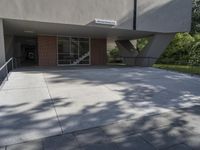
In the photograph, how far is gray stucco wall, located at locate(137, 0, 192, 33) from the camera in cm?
1273

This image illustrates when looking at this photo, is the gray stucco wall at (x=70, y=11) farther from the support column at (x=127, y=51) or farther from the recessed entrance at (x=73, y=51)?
the support column at (x=127, y=51)

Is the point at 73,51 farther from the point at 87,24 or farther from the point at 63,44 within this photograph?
the point at 87,24

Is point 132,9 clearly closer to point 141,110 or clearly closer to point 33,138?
Answer: point 141,110

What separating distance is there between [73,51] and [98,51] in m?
2.46

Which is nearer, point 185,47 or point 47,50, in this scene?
point 47,50

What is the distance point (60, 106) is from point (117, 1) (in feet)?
30.1

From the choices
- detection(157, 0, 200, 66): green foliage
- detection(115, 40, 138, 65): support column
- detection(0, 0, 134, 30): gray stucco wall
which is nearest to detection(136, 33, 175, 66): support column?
detection(115, 40, 138, 65): support column

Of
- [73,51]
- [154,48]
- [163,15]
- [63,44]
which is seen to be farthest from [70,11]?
[154,48]

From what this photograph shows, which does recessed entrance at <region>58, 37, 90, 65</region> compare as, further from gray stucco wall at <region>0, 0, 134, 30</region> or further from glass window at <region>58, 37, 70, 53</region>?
gray stucco wall at <region>0, 0, 134, 30</region>

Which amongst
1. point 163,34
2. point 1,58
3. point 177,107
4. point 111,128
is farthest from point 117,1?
point 111,128

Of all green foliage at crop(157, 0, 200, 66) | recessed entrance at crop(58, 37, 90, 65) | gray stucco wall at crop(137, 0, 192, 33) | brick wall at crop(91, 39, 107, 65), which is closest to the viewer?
gray stucco wall at crop(137, 0, 192, 33)

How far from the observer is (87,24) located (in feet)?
36.2

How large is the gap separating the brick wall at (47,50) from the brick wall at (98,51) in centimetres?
355

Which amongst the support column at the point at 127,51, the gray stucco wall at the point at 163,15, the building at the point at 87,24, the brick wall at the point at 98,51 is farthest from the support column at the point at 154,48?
the brick wall at the point at 98,51
